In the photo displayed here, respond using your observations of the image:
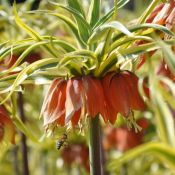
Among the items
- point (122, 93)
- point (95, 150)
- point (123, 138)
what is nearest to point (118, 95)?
point (122, 93)

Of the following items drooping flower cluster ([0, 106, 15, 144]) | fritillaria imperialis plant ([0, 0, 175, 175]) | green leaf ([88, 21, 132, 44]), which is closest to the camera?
green leaf ([88, 21, 132, 44])

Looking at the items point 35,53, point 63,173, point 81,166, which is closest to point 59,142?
point 35,53

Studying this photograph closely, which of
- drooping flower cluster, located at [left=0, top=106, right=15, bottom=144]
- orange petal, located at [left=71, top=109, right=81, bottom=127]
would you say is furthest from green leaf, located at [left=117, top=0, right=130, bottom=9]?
drooping flower cluster, located at [left=0, top=106, right=15, bottom=144]

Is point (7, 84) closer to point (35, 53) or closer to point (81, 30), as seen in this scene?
point (81, 30)

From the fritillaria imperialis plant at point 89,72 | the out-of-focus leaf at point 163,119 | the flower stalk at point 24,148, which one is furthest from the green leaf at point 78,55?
the flower stalk at point 24,148

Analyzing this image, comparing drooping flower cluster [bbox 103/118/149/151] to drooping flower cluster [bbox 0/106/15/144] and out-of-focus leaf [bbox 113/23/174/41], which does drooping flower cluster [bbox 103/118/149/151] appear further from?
out-of-focus leaf [bbox 113/23/174/41]

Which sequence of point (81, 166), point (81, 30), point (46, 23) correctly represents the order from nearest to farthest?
point (81, 30) → point (46, 23) → point (81, 166)

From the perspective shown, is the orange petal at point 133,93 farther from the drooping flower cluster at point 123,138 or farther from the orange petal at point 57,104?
the drooping flower cluster at point 123,138
